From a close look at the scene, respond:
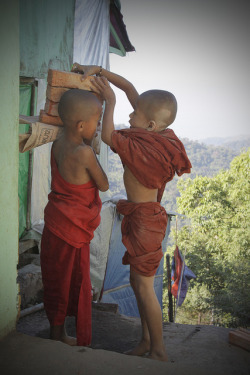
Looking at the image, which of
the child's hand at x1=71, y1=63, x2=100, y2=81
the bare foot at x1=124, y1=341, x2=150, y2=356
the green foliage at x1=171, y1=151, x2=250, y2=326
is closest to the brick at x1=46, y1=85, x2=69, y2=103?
the child's hand at x1=71, y1=63, x2=100, y2=81

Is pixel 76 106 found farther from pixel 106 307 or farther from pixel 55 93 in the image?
pixel 106 307

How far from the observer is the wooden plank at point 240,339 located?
8.07ft

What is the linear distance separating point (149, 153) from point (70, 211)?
620mm

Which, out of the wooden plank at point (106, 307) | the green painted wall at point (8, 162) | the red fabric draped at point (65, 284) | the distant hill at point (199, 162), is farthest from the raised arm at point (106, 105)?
the distant hill at point (199, 162)

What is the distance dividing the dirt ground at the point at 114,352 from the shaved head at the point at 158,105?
1.40m

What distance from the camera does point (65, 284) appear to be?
2.25m

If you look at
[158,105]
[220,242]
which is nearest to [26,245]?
[158,105]

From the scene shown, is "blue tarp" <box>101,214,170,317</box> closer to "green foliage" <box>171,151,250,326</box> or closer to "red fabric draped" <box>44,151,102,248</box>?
"red fabric draped" <box>44,151,102,248</box>

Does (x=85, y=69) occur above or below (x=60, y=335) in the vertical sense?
above

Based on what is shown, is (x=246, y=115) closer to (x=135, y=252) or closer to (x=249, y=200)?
(x=249, y=200)

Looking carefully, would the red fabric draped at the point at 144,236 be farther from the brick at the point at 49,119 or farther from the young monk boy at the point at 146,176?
the brick at the point at 49,119

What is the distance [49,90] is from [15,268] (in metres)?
1.14

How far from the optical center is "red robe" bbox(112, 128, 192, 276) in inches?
86.6

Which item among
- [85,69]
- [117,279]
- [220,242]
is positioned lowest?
[220,242]
